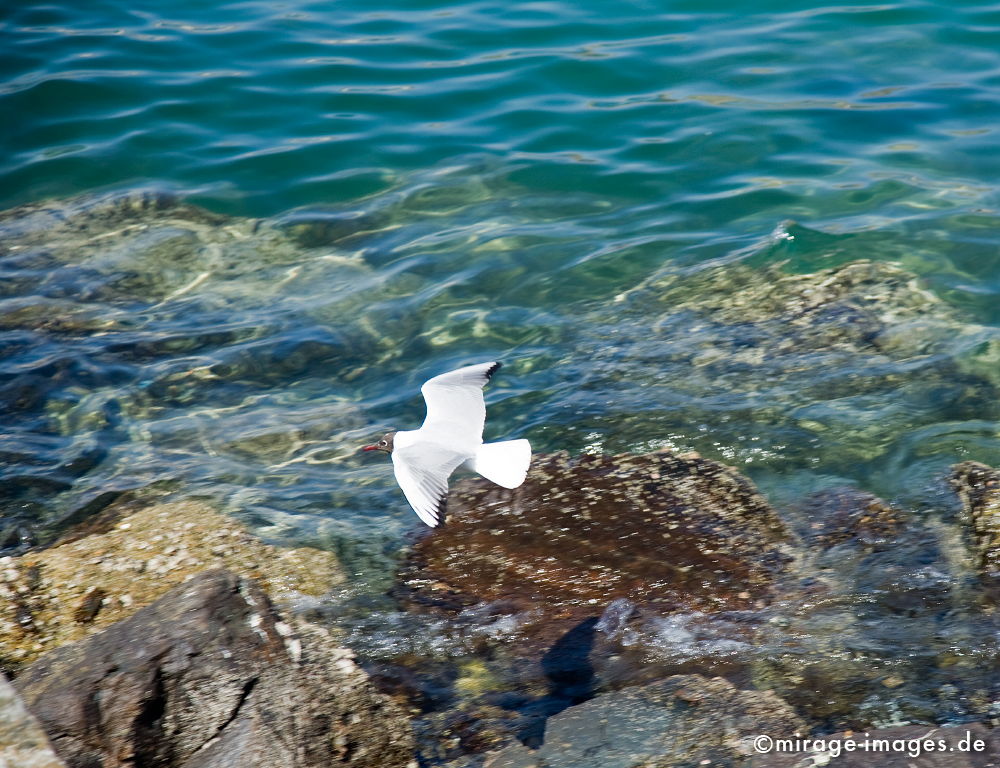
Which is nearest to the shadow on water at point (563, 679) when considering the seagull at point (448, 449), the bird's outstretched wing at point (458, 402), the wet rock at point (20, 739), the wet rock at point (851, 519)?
the seagull at point (448, 449)

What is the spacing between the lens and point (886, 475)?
6.23 m

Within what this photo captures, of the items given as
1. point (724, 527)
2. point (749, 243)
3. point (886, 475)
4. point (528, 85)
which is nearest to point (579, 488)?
point (724, 527)

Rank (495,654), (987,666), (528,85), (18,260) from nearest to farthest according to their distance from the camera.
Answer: (987,666)
(495,654)
(18,260)
(528,85)

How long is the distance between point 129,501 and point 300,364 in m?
2.09

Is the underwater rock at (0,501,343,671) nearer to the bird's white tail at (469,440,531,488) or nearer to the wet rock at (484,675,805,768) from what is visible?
the bird's white tail at (469,440,531,488)

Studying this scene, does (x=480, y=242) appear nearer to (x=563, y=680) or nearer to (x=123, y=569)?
(x=123, y=569)

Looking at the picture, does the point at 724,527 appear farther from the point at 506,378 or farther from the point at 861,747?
the point at 506,378

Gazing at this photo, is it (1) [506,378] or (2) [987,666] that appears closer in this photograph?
(2) [987,666]

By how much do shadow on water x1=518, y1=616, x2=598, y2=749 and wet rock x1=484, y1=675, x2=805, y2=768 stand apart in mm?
70

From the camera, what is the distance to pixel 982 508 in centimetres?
551

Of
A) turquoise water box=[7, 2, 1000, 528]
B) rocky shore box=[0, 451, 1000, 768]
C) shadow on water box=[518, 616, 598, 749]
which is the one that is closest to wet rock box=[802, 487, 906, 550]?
rocky shore box=[0, 451, 1000, 768]

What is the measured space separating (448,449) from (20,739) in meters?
2.83

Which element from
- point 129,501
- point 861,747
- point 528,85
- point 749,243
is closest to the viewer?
point 861,747

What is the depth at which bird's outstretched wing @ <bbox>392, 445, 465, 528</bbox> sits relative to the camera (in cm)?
514
